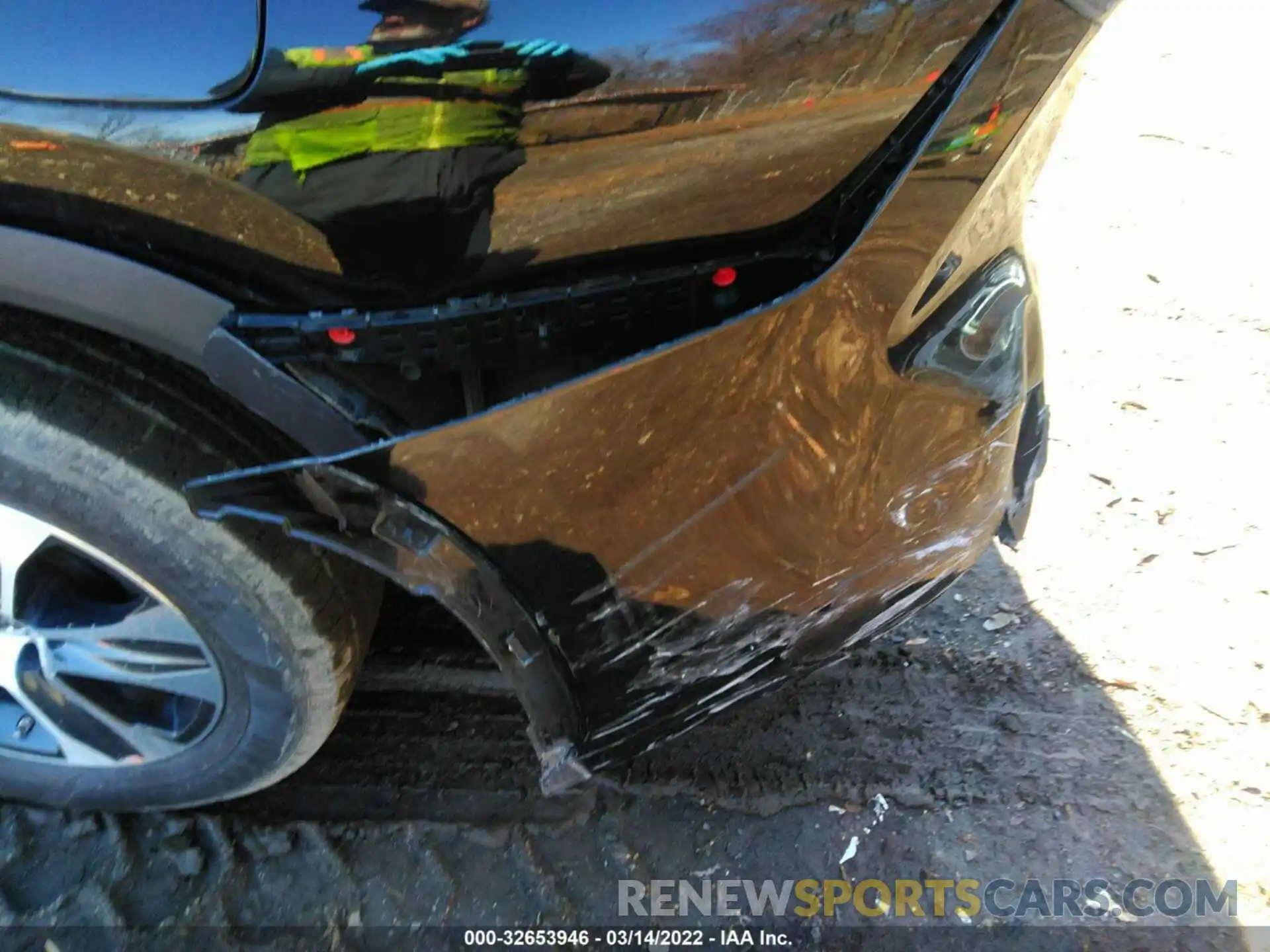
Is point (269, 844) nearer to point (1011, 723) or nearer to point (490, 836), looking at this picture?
A: point (490, 836)

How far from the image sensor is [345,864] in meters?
1.89

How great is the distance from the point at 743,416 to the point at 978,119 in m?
0.47

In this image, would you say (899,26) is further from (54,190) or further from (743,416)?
(54,190)

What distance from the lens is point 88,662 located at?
5.30 feet

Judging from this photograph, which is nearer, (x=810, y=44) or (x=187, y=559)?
(x=810, y=44)

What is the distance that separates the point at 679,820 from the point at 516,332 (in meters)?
1.32

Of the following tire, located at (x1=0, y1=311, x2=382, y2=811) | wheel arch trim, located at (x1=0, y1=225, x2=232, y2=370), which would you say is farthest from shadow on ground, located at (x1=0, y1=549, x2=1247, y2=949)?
wheel arch trim, located at (x1=0, y1=225, x2=232, y2=370)

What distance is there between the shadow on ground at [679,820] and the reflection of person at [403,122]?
4.12 feet

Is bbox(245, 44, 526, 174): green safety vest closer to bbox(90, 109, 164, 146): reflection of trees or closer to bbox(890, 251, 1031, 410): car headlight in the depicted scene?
bbox(90, 109, 164, 146): reflection of trees

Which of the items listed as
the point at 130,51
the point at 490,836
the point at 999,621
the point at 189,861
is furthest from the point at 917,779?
the point at 130,51

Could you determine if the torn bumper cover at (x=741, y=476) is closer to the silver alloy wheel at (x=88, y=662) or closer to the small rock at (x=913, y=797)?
the silver alloy wheel at (x=88, y=662)

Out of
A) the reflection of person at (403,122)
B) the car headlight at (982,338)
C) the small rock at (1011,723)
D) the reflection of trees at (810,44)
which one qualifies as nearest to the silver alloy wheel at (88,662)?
the reflection of person at (403,122)

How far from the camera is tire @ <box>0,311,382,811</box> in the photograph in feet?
4.21

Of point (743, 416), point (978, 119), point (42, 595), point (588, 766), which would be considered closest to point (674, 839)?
point (588, 766)
